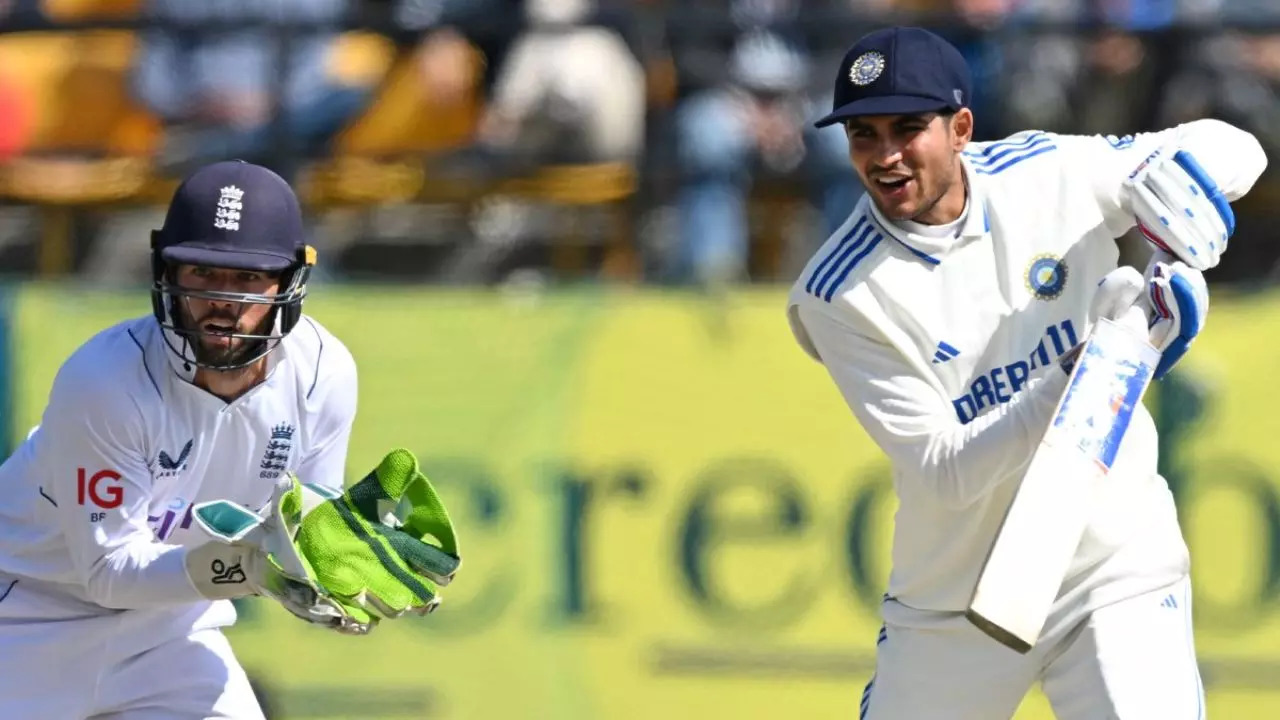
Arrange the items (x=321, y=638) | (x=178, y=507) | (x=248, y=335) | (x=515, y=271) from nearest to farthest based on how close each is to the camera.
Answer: (x=248, y=335) → (x=178, y=507) → (x=321, y=638) → (x=515, y=271)

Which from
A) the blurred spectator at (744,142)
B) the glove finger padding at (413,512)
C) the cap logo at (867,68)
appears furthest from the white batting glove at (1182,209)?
the blurred spectator at (744,142)

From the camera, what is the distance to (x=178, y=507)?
461cm

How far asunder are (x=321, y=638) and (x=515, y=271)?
6.03 ft

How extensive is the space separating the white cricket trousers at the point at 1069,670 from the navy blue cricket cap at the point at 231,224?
1.69 metres

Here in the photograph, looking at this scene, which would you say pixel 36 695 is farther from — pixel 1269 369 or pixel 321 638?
pixel 1269 369

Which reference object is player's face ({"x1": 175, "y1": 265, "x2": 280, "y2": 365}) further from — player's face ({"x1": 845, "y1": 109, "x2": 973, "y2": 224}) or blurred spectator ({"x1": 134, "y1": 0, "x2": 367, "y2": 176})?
blurred spectator ({"x1": 134, "y1": 0, "x2": 367, "y2": 176})

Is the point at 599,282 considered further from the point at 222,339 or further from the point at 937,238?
the point at 222,339

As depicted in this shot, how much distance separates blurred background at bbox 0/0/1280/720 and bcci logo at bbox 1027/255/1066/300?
280 cm

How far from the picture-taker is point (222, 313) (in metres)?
4.32

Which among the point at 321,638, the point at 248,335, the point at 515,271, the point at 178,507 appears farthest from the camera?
the point at 515,271

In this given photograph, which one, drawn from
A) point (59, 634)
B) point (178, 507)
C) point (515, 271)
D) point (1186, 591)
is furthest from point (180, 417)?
point (515, 271)

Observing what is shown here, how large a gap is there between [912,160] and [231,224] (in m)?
1.51

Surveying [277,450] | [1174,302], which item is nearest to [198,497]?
[277,450]

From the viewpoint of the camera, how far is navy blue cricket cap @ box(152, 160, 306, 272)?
4309mm
